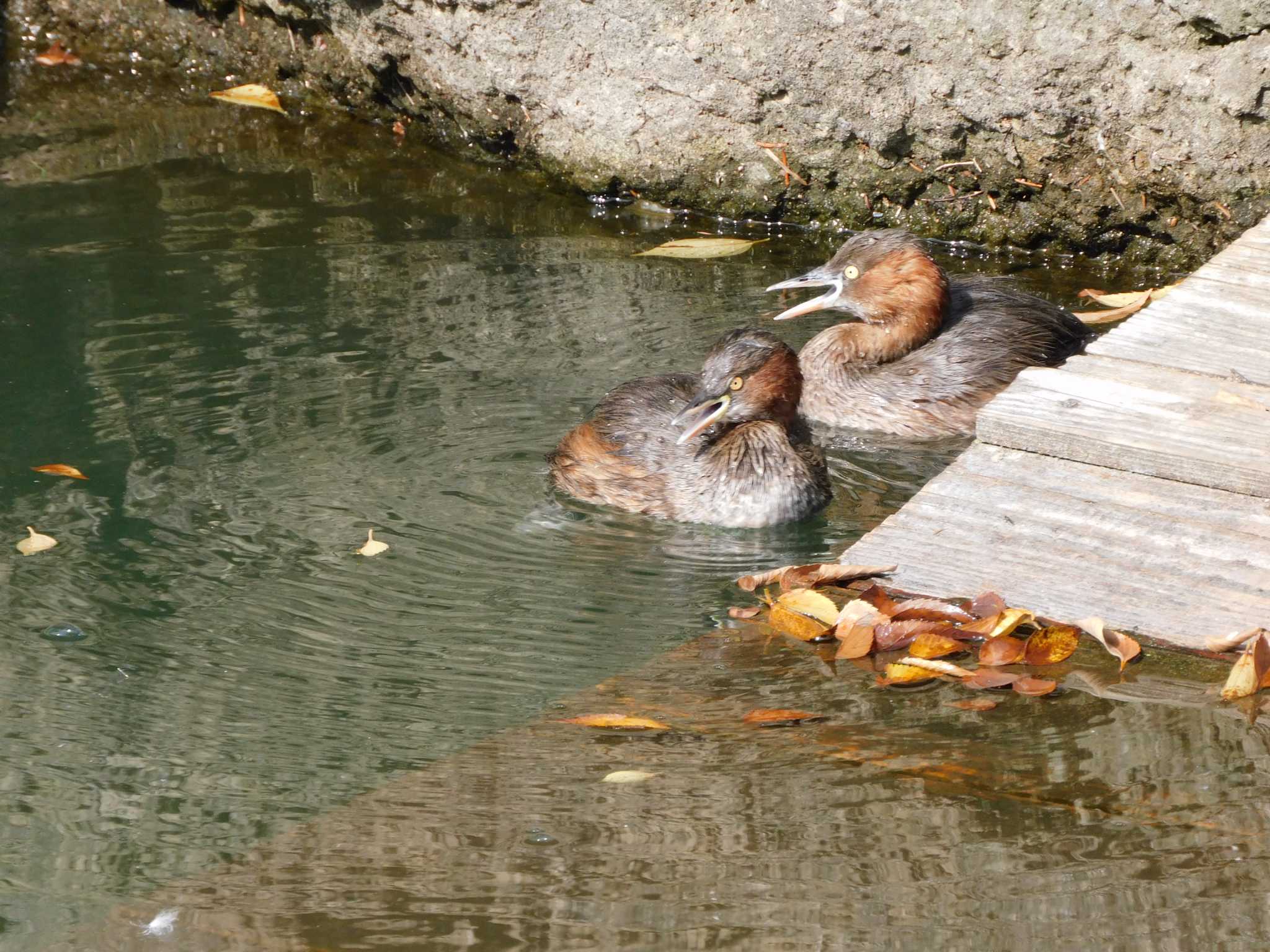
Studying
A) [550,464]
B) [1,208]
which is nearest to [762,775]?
[550,464]

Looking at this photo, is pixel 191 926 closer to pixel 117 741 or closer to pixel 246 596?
pixel 117 741

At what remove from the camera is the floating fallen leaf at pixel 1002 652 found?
170 inches

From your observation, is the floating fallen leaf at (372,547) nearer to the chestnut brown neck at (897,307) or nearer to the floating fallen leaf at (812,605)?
the floating fallen leaf at (812,605)

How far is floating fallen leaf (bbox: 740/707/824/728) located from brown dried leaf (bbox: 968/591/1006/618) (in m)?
0.57

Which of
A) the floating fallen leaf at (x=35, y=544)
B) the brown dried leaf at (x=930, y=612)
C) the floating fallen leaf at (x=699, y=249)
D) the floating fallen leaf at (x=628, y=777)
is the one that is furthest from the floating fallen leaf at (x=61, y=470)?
the floating fallen leaf at (x=699, y=249)

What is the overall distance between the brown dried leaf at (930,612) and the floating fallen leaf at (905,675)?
7.0 inches

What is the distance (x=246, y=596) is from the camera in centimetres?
515

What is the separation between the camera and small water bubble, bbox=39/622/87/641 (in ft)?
15.9

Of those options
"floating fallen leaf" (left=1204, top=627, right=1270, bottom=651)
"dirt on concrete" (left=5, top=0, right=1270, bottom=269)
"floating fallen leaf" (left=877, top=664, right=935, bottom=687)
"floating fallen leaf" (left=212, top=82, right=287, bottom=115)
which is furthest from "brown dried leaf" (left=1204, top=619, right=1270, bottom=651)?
"floating fallen leaf" (left=212, top=82, right=287, bottom=115)

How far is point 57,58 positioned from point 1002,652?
9.44 m

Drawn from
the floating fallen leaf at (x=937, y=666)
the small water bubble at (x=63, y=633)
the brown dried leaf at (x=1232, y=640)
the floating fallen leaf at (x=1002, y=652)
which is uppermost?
the brown dried leaf at (x=1232, y=640)

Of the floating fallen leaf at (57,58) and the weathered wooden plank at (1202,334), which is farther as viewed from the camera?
the floating fallen leaf at (57,58)

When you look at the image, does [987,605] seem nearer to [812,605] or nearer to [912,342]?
[812,605]

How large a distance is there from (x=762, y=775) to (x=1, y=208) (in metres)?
6.66
